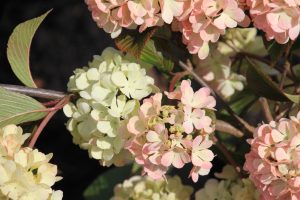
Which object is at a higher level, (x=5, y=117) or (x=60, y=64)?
(x=5, y=117)

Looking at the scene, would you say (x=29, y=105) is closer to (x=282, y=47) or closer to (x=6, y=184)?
(x=6, y=184)

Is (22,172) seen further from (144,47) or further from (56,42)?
(56,42)

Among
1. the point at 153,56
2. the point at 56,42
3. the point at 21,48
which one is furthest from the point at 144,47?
the point at 56,42

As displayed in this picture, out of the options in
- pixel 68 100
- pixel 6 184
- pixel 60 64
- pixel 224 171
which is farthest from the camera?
pixel 60 64

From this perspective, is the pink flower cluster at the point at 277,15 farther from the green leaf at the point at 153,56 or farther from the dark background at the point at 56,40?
the dark background at the point at 56,40

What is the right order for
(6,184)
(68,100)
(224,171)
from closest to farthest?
(6,184) < (68,100) < (224,171)

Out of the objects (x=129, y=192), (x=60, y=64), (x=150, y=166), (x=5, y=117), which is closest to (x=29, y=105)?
(x=5, y=117)
